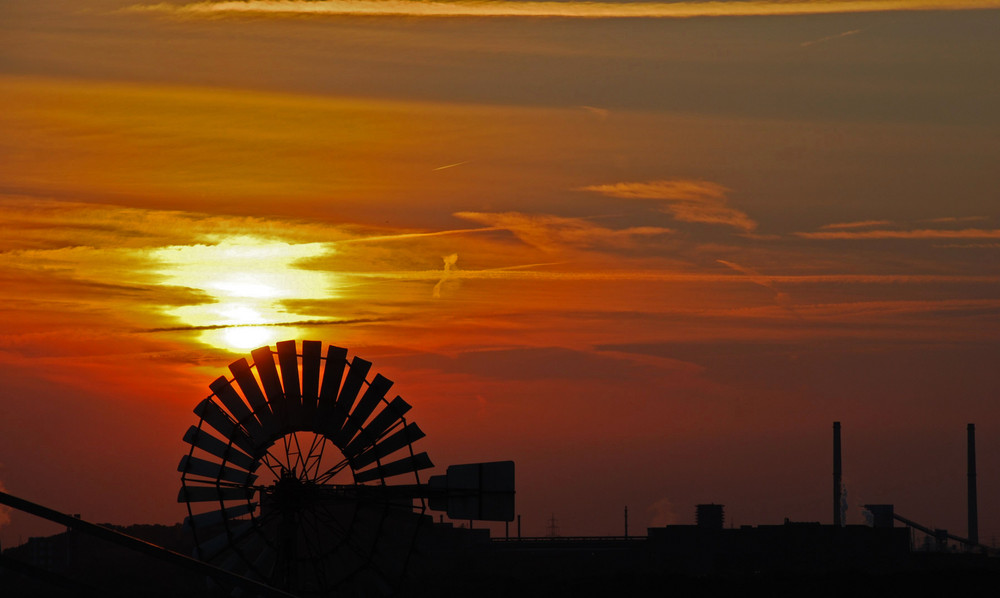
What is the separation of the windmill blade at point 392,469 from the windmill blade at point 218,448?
9.23 ft

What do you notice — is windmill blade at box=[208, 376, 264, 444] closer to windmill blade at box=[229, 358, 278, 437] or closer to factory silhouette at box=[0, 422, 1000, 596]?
windmill blade at box=[229, 358, 278, 437]

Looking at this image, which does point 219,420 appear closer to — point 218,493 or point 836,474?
point 218,493

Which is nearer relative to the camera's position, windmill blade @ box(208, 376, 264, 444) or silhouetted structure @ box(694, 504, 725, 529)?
windmill blade @ box(208, 376, 264, 444)

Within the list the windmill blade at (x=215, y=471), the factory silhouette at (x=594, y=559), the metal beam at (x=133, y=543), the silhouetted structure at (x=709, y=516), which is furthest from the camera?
the silhouetted structure at (x=709, y=516)

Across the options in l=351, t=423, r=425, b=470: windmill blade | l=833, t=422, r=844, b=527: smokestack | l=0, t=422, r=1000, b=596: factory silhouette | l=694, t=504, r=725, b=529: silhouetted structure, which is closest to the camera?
l=351, t=423, r=425, b=470: windmill blade

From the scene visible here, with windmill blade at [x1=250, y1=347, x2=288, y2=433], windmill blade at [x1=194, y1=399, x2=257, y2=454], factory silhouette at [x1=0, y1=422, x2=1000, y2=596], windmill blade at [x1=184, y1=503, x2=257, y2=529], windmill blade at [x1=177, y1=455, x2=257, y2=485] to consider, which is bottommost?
factory silhouette at [x1=0, y1=422, x2=1000, y2=596]

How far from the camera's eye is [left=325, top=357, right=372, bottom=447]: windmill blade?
34406 mm

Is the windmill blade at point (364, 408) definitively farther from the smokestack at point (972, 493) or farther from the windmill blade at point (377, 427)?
the smokestack at point (972, 493)

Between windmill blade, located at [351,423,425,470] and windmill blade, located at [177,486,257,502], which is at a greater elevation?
windmill blade, located at [351,423,425,470]

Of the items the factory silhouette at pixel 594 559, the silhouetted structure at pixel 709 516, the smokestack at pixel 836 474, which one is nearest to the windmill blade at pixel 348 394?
the factory silhouette at pixel 594 559

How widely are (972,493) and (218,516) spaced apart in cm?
10898

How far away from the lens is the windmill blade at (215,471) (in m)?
33.8

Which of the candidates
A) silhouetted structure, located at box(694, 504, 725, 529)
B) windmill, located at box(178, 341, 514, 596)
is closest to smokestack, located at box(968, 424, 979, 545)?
silhouetted structure, located at box(694, 504, 725, 529)

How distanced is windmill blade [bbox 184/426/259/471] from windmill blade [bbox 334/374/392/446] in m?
2.30
